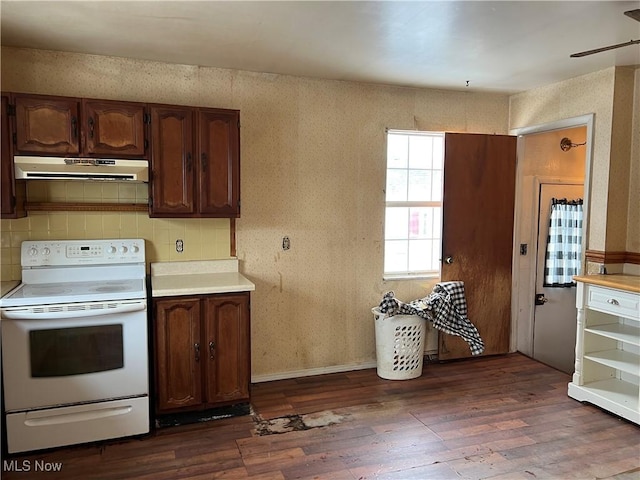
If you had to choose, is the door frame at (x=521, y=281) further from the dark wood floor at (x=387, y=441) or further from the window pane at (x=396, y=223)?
the window pane at (x=396, y=223)

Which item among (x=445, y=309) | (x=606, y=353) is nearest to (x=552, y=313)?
(x=606, y=353)

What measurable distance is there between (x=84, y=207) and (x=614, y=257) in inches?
152

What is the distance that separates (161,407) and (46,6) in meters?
2.36

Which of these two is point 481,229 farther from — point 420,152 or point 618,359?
point 618,359

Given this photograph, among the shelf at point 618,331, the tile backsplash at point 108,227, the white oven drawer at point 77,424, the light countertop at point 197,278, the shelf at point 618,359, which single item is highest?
the tile backsplash at point 108,227

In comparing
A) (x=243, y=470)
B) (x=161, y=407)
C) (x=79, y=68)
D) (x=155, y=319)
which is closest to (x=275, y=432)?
(x=243, y=470)

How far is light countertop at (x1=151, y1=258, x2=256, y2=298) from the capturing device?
3006 millimetres

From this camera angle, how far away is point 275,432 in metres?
2.96

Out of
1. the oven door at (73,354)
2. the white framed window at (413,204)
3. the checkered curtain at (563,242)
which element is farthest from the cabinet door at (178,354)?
the checkered curtain at (563,242)

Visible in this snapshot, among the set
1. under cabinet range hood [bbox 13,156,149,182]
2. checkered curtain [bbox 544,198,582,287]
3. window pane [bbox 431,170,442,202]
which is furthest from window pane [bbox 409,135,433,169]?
under cabinet range hood [bbox 13,156,149,182]

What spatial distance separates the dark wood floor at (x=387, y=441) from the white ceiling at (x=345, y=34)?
2414 millimetres

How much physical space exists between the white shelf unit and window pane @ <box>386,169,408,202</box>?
1585 mm

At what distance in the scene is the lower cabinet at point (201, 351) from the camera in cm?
299

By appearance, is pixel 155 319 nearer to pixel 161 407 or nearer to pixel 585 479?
pixel 161 407
